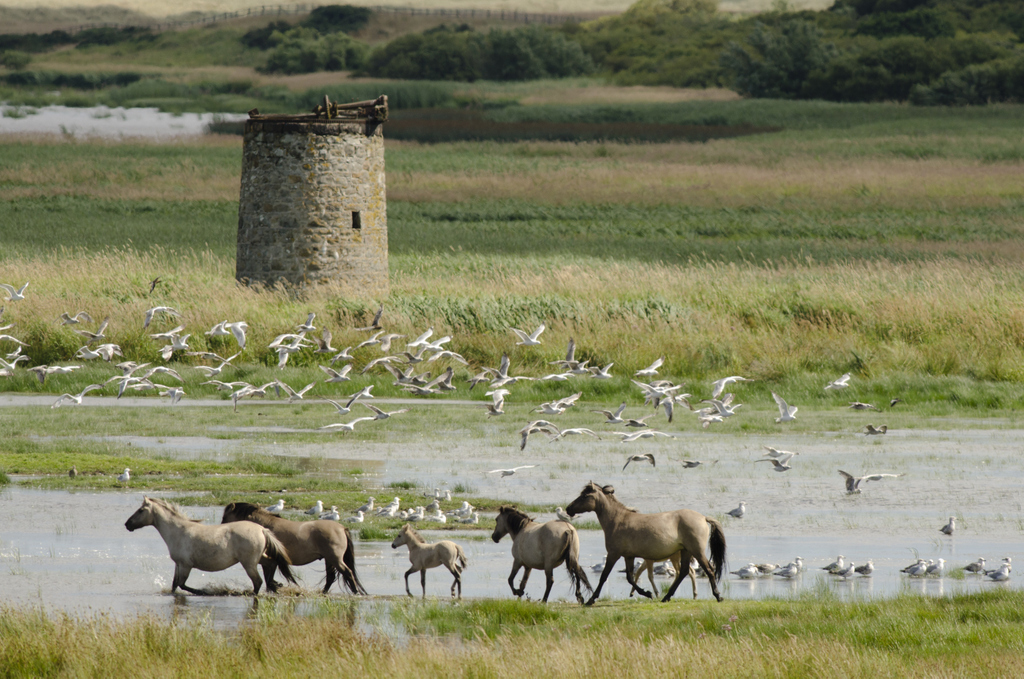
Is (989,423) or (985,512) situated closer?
(985,512)

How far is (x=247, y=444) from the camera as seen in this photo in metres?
19.7

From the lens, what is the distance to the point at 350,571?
37.3ft

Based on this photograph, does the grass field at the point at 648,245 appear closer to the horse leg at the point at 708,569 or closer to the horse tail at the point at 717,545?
the horse tail at the point at 717,545

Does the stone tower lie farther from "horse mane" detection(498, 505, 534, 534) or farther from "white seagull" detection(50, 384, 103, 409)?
"horse mane" detection(498, 505, 534, 534)

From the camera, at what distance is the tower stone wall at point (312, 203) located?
30.4 meters

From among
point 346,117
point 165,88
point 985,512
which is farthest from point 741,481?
point 165,88

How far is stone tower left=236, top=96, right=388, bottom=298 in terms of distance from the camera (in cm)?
3041

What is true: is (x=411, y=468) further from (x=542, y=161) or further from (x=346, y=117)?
(x=542, y=161)

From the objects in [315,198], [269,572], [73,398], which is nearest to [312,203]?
[315,198]

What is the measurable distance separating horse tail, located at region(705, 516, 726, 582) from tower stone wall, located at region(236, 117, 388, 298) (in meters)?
20.6

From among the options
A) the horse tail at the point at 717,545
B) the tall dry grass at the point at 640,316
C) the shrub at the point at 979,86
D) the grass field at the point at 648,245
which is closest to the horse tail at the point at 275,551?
the horse tail at the point at 717,545

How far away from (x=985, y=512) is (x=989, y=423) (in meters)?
7.32

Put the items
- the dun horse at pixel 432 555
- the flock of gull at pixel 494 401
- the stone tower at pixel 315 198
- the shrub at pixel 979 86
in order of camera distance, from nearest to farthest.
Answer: the dun horse at pixel 432 555
the flock of gull at pixel 494 401
the stone tower at pixel 315 198
the shrub at pixel 979 86

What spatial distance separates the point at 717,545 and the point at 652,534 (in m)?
0.81
